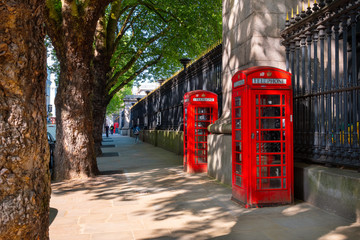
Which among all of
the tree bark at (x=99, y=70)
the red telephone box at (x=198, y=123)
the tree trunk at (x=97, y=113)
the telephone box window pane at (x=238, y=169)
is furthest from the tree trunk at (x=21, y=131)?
the tree trunk at (x=97, y=113)

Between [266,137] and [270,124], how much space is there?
234 mm

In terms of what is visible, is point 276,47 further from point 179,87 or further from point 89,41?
point 179,87

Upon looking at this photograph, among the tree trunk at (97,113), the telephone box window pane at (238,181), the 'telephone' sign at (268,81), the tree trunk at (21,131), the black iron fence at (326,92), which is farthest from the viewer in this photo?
the tree trunk at (97,113)

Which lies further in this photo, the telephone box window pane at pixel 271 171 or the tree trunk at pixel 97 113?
the tree trunk at pixel 97 113

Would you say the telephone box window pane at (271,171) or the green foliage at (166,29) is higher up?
A: the green foliage at (166,29)

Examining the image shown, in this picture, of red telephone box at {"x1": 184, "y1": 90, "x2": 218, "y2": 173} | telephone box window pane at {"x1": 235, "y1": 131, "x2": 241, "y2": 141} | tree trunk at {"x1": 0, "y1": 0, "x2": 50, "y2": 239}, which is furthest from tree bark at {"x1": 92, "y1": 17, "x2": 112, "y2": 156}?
tree trunk at {"x1": 0, "y1": 0, "x2": 50, "y2": 239}

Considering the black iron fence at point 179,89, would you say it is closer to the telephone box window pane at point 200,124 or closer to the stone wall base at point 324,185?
the telephone box window pane at point 200,124

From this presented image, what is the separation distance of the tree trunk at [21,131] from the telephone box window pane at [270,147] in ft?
13.8

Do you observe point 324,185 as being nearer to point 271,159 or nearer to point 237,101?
point 271,159

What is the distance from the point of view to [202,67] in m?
12.8

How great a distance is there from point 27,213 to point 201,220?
327 centimetres

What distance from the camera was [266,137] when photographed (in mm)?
6055

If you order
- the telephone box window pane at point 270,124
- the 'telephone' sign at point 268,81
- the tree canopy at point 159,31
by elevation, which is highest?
the tree canopy at point 159,31

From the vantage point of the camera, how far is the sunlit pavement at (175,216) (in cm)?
455
